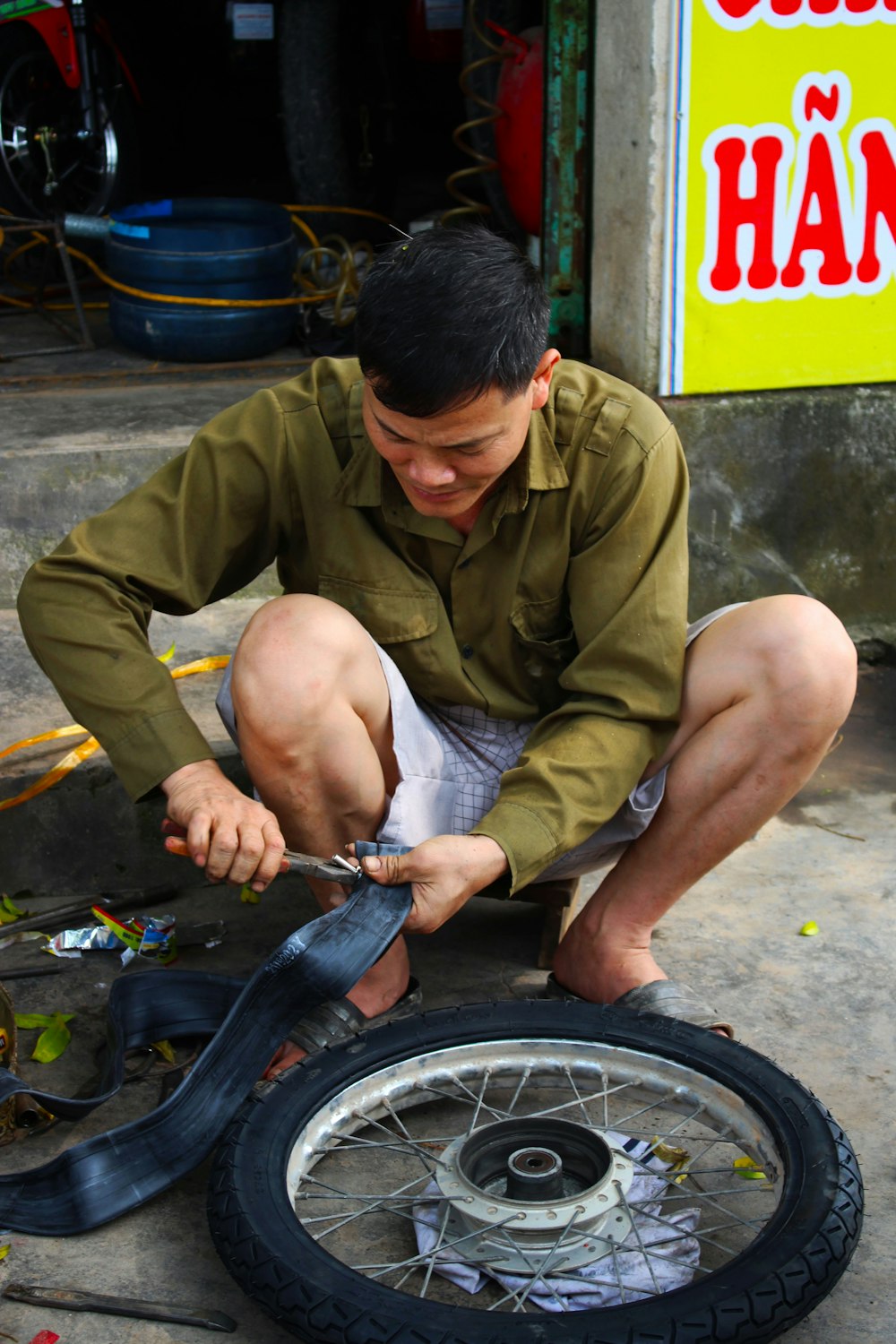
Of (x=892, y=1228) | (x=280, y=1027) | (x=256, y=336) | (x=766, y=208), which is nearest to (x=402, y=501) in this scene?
(x=280, y=1027)

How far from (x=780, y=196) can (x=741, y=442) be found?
573 millimetres

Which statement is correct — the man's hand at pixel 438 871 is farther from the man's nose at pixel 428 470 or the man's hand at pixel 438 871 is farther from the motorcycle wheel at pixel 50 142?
the motorcycle wheel at pixel 50 142

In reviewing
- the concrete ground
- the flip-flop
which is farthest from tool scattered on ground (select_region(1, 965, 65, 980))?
the flip-flop

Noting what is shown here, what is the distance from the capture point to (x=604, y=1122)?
73.6 inches

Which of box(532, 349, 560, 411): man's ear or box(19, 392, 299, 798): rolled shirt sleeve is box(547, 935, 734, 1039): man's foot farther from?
box(532, 349, 560, 411): man's ear

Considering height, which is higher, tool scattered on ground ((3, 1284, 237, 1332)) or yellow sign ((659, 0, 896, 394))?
yellow sign ((659, 0, 896, 394))

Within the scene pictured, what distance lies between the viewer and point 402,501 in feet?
6.93

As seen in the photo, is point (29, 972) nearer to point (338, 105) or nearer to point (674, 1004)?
point (674, 1004)

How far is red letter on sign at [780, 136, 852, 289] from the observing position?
3.25 meters

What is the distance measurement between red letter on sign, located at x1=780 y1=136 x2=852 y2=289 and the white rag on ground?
7.36 ft

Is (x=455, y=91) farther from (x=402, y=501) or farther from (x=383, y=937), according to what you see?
(x=383, y=937)

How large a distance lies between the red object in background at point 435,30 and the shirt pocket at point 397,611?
4.13 metres

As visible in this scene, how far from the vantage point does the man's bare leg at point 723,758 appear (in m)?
2.04

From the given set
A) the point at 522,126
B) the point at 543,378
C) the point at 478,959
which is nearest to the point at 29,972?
the point at 478,959
